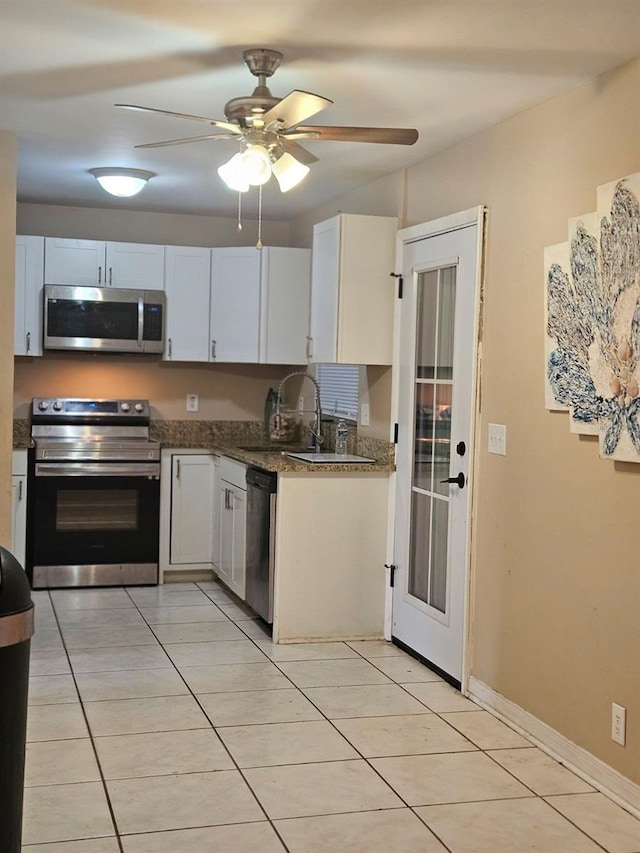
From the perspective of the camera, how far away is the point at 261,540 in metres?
5.33

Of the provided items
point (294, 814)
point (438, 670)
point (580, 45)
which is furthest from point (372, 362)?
point (294, 814)

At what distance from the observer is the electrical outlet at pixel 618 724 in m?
3.28

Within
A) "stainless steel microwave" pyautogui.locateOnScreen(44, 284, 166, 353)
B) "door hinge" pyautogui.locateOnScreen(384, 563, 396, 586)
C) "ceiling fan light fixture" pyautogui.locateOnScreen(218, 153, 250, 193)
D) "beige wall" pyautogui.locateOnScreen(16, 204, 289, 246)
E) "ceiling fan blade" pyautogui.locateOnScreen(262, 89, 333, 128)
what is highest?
"beige wall" pyautogui.locateOnScreen(16, 204, 289, 246)

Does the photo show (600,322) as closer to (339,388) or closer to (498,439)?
(498,439)

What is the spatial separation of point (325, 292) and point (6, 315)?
1.65 meters

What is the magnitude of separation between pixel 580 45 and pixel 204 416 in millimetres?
4333

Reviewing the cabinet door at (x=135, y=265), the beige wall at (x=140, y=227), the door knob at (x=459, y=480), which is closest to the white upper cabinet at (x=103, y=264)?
the cabinet door at (x=135, y=265)

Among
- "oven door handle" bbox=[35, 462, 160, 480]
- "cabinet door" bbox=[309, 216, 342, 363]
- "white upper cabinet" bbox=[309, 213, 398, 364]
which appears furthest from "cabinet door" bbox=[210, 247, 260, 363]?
"white upper cabinet" bbox=[309, 213, 398, 364]

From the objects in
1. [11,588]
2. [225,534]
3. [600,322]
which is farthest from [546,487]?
[225,534]

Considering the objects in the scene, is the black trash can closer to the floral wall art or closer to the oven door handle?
the floral wall art

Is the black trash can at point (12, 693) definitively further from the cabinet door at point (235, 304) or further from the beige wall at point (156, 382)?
the beige wall at point (156, 382)

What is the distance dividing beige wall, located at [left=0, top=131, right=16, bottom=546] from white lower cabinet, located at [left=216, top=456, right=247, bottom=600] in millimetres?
1459

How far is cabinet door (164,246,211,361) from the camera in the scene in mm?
6566

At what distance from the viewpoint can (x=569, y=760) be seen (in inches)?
141
